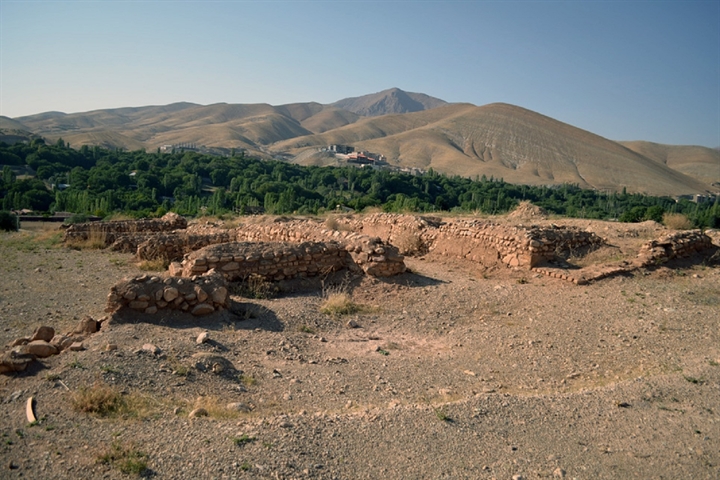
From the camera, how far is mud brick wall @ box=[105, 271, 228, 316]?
6414mm

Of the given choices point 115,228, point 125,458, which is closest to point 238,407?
point 125,458

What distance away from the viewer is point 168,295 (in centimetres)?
662

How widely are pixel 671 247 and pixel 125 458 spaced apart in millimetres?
11733

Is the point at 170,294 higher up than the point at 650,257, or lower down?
lower down

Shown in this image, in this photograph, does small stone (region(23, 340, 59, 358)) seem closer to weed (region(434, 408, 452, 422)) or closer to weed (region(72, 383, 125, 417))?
weed (region(72, 383, 125, 417))

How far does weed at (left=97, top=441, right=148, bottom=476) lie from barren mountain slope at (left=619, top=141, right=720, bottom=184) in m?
120

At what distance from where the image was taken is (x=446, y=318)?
779cm

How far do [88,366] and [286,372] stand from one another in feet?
6.47

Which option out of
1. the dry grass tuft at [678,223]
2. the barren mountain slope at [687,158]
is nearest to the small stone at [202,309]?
the dry grass tuft at [678,223]

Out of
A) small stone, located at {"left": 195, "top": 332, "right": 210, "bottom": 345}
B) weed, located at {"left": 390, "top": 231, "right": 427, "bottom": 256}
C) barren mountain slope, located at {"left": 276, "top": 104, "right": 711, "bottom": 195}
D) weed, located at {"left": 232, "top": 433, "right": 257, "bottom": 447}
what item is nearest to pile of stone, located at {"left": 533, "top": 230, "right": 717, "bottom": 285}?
weed, located at {"left": 390, "top": 231, "right": 427, "bottom": 256}

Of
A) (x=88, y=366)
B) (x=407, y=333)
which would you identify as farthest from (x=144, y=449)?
(x=407, y=333)

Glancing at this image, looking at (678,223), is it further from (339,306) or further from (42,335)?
(42,335)

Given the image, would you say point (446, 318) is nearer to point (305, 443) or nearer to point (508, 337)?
point (508, 337)

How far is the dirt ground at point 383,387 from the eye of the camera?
Result: 362 cm
